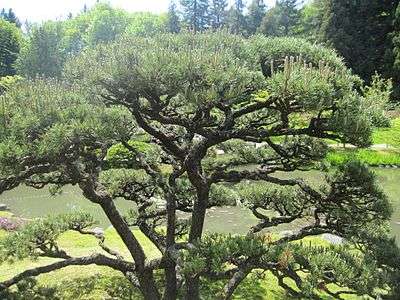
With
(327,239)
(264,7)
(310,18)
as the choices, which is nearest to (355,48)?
(310,18)

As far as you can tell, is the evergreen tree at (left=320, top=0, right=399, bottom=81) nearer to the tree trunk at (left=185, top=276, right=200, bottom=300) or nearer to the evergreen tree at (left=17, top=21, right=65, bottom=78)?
the evergreen tree at (left=17, top=21, right=65, bottom=78)

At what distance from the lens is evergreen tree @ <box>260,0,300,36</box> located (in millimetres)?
52812

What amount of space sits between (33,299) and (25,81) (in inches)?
131

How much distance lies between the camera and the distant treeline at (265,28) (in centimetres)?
3450

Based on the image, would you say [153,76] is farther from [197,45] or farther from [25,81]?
[25,81]

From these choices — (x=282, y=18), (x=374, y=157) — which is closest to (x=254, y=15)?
(x=282, y=18)

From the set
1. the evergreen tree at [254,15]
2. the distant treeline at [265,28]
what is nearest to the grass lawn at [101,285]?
Answer: the distant treeline at [265,28]

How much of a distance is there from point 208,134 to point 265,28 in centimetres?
4960

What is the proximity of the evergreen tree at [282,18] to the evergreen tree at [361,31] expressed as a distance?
16.6 m

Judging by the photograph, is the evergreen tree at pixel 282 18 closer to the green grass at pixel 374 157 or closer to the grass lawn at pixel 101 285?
the green grass at pixel 374 157

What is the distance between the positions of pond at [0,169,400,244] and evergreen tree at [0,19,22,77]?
36703 mm

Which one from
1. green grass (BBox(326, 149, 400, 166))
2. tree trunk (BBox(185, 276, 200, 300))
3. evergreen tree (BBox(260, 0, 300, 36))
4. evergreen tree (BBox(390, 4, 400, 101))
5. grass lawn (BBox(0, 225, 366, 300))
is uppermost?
evergreen tree (BBox(260, 0, 300, 36))

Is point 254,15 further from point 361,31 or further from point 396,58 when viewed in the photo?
point 396,58

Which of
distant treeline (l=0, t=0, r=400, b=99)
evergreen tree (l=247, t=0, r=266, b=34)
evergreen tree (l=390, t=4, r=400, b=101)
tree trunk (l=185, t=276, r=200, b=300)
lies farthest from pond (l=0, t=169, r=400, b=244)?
evergreen tree (l=247, t=0, r=266, b=34)
